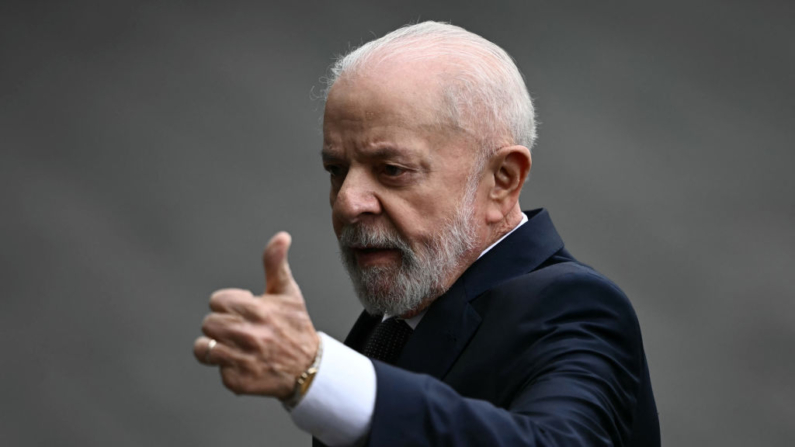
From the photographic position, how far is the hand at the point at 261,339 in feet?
4.12

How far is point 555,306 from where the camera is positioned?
165 cm

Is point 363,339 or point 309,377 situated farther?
point 363,339

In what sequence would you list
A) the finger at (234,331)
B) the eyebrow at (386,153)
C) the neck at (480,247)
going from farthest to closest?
the neck at (480,247)
the eyebrow at (386,153)
the finger at (234,331)

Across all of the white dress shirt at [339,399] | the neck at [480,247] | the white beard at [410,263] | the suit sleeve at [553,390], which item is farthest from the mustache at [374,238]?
the white dress shirt at [339,399]

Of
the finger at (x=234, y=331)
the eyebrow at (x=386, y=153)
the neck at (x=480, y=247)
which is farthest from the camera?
the neck at (x=480, y=247)

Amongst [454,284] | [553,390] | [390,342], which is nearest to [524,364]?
[553,390]

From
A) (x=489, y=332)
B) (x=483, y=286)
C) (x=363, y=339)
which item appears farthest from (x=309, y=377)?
(x=363, y=339)

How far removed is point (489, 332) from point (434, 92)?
428mm

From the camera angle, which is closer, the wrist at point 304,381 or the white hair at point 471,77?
the wrist at point 304,381

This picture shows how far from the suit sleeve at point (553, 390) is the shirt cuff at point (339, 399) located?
0.06 ft

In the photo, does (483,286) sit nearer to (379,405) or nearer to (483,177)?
(483,177)

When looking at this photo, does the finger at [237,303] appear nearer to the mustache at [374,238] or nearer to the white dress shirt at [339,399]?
the white dress shirt at [339,399]

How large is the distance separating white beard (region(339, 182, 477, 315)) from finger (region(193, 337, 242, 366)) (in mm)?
600

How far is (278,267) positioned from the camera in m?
1.30
